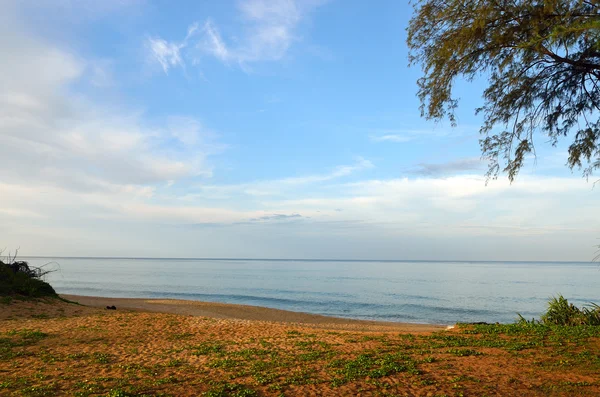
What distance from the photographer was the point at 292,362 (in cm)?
848

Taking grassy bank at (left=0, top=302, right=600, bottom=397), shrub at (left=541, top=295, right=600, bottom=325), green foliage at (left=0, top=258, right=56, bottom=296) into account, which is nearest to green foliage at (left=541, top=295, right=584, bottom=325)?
shrub at (left=541, top=295, right=600, bottom=325)

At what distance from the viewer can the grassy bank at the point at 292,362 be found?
6.70 metres

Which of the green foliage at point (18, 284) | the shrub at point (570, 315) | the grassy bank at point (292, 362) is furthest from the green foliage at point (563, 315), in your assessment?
the green foliage at point (18, 284)

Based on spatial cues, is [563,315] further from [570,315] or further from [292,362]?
[292,362]

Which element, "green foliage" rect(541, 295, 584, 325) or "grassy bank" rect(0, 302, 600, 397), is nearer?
"grassy bank" rect(0, 302, 600, 397)

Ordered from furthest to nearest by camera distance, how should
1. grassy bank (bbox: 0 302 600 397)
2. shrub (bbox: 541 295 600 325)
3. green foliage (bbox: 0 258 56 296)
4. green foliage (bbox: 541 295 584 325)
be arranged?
1. green foliage (bbox: 0 258 56 296)
2. green foliage (bbox: 541 295 584 325)
3. shrub (bbox: 541 295 600 325)
4. grassy bank (bbox: 0 302 600 397)

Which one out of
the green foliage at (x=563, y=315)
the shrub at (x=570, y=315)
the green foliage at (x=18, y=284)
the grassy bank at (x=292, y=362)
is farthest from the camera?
the green foliage at (x=18, y=284)

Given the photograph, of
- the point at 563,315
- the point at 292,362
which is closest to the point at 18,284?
the point at 292,362

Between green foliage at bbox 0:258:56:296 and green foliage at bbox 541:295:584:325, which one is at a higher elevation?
green foliage at bbox 0:258:56:296

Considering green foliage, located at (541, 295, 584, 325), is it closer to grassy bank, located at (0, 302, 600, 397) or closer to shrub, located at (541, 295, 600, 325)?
shrub, located at (541, 295, 600, 325)

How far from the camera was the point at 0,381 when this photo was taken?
22.7 feet

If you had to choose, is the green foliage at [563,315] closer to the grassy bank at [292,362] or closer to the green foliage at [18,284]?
the grassy bank at [292,362]

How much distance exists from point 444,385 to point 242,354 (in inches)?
179

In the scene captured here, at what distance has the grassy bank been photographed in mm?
6699
